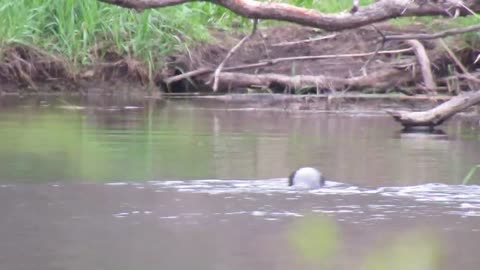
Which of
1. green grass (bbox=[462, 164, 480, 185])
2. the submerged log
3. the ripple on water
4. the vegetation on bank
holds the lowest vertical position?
the ripple on water

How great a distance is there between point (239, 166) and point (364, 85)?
4.05m

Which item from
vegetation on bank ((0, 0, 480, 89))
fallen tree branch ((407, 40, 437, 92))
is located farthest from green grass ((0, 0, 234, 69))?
fallen tree branch ((407, 40, 437, 92))

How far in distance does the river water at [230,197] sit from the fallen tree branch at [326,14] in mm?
603

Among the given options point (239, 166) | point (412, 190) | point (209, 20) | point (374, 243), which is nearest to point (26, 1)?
point (209, 20)

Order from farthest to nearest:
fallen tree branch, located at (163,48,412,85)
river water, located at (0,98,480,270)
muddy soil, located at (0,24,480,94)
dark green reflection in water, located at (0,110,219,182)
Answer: muddy soil, located at (0,24,480,94) < fallen tree branch, located at (163,48,412,85) < dark green reflection in water, located at (0,110,219,182) < river water, located at (0,98,480,270)

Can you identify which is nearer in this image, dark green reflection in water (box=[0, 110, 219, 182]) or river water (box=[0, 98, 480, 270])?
river water (box=[0, 98, 480, 270])

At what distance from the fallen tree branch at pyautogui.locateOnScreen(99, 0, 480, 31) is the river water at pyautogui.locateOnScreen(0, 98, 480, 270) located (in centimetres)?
60

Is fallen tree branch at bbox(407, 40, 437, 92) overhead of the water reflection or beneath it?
overhead

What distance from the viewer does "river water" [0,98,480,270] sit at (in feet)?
11.5

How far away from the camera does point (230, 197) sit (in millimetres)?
4504

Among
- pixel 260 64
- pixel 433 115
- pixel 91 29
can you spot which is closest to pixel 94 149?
pixel 433 115

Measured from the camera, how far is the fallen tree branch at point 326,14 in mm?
5719

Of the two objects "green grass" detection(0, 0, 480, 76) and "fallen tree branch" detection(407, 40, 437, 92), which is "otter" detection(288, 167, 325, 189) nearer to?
"fallen tree branch" detection(407, 40, 437, 92)

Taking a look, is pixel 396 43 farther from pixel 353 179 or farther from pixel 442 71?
pixel 353 179
